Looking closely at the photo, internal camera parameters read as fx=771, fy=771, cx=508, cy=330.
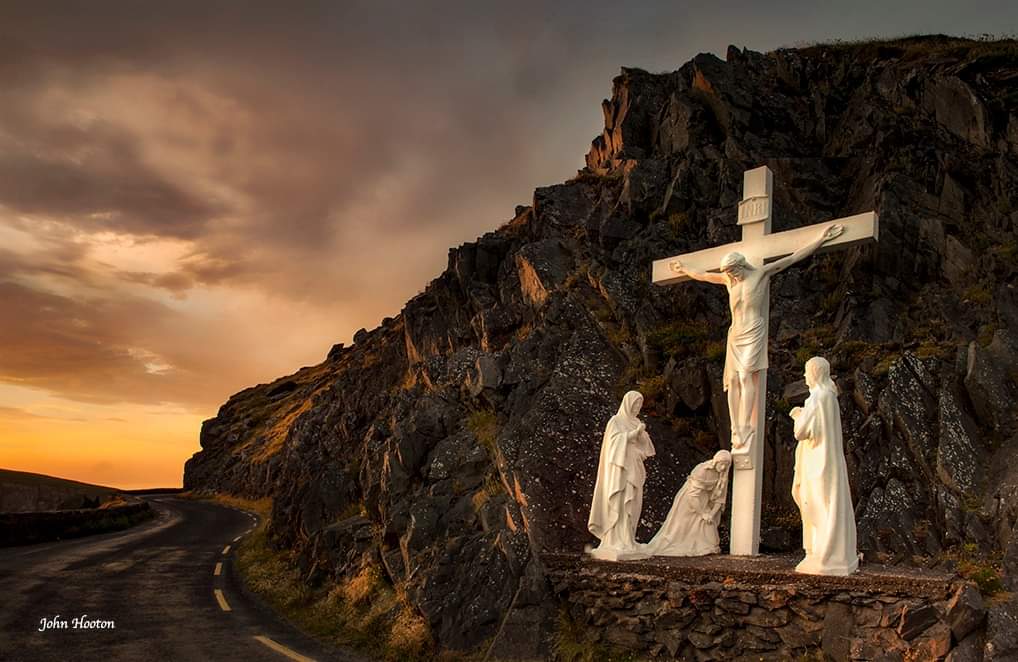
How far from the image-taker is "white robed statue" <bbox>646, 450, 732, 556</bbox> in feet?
36.8

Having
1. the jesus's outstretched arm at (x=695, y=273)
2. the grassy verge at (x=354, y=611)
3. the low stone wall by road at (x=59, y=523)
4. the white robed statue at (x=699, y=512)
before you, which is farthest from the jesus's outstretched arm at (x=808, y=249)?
the low stone wall by road at (x=59, y=523)

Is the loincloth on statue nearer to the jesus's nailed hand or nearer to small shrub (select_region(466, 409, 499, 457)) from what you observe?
the jesus's nailed hand

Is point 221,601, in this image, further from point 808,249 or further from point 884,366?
point 884,366

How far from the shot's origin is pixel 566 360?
15.3m

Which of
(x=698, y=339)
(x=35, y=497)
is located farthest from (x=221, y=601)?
(x=35, y=497)

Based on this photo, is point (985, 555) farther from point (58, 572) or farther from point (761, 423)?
point (58, 572)

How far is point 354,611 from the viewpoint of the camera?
13477 millimetres

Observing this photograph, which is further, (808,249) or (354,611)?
(354,611)

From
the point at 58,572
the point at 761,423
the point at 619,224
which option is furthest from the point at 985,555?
the point at 58,572

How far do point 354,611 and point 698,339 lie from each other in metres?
8.28

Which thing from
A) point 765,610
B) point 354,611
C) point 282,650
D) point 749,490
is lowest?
point 282,650

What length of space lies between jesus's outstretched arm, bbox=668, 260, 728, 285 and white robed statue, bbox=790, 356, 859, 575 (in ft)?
10.3

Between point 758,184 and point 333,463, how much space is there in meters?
12.7

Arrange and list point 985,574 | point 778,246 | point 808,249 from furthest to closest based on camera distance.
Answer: point 778,246 → point 808,249 → point 985,574
